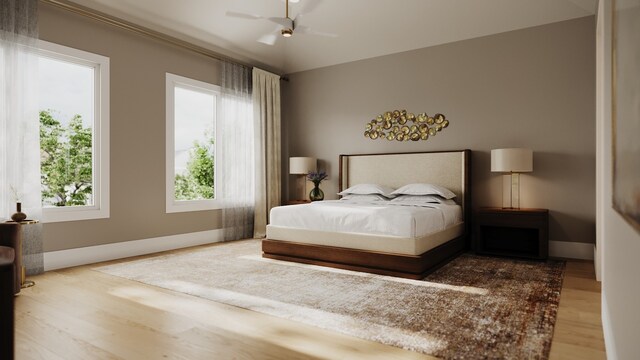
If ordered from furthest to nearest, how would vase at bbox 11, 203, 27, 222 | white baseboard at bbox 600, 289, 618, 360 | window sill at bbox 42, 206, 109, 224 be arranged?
window sill at bbox 42, 206, 109, 224, vase at bbox 11, 203, 27, 222, white baseboard at bbox 600, 289, 618, 360

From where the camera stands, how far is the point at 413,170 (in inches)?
221

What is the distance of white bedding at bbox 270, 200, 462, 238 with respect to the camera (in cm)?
381

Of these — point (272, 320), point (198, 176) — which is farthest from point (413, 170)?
point (272, 320)

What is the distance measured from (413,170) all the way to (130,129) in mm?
3659

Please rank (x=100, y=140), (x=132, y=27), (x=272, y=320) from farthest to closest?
(x=132, y=27) < (x=100, y=140) < (x=272, y=320)

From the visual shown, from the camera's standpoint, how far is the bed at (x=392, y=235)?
3.78 meters

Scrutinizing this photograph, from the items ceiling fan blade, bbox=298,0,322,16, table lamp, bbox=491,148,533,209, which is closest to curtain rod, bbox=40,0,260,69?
ceiling fan blade, bbox=298,0,322,16

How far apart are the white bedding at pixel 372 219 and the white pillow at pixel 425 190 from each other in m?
0.22

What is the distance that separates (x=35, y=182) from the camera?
3852 millimetres

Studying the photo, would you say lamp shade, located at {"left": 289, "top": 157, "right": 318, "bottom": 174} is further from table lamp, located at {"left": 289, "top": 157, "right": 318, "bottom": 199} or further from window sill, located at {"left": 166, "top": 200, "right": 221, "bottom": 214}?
window sill, located at {"left": 166, "top": 200, "right": 221, "bottom": 214}

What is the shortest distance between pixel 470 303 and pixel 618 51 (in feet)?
6.86

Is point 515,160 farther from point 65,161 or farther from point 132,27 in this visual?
point 65,161

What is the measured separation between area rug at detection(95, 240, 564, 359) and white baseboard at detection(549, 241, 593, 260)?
1.60 ft

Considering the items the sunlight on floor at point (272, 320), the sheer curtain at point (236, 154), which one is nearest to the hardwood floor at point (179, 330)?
the sunlight on floor at point (272, 320)
